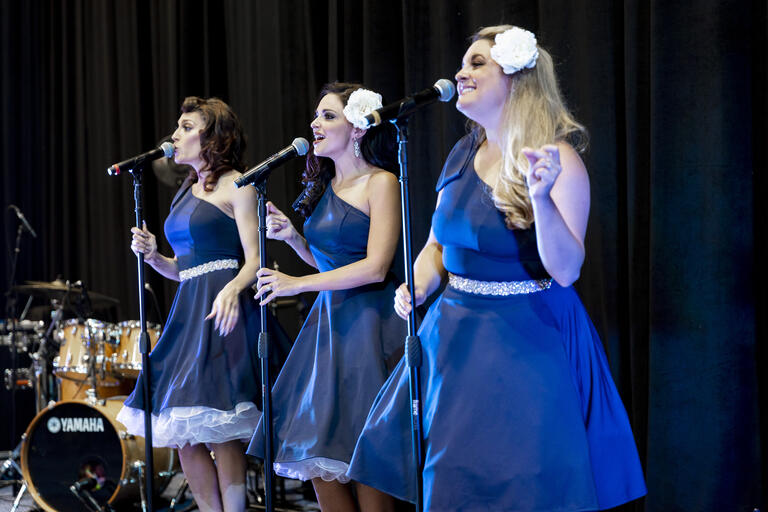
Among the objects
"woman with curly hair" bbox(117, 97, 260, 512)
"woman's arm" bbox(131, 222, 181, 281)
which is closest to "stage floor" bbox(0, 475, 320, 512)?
"woman with curly hair" bbox(117, 97, 260, 512)

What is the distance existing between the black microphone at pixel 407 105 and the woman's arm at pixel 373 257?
629mm

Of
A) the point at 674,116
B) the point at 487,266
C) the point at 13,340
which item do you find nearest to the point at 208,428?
the point at 487,266

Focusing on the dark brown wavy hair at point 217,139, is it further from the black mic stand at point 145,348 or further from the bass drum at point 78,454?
the bass drum at point 78,454

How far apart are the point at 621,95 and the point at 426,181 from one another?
1.02m

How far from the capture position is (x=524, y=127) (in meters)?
2.14

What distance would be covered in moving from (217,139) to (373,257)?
1.07 m

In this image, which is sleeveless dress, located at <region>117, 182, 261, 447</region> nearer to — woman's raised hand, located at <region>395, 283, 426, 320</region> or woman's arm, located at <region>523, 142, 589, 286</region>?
woman's raised hand, located at <region>395, 283, 426, 320</region>

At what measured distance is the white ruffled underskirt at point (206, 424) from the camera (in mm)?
3109

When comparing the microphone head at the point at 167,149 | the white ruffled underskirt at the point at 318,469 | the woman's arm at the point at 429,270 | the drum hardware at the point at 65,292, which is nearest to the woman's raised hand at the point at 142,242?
the microphone head at the point at 167,149

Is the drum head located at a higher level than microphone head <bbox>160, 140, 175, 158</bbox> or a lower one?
lower

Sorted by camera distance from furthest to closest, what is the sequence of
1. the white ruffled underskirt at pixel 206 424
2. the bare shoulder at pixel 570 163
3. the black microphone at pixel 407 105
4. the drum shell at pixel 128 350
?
the drum shell at pixel 128 350
the white ruffled underskirt at pixel 206 424
the black microphone at pixel 407 105
the bare shoulder at pixel 570 163

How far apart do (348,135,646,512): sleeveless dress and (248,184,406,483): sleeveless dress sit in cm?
40

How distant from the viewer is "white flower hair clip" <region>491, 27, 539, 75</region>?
7.11 ft

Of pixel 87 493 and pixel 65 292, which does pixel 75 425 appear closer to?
pixel 87 493
